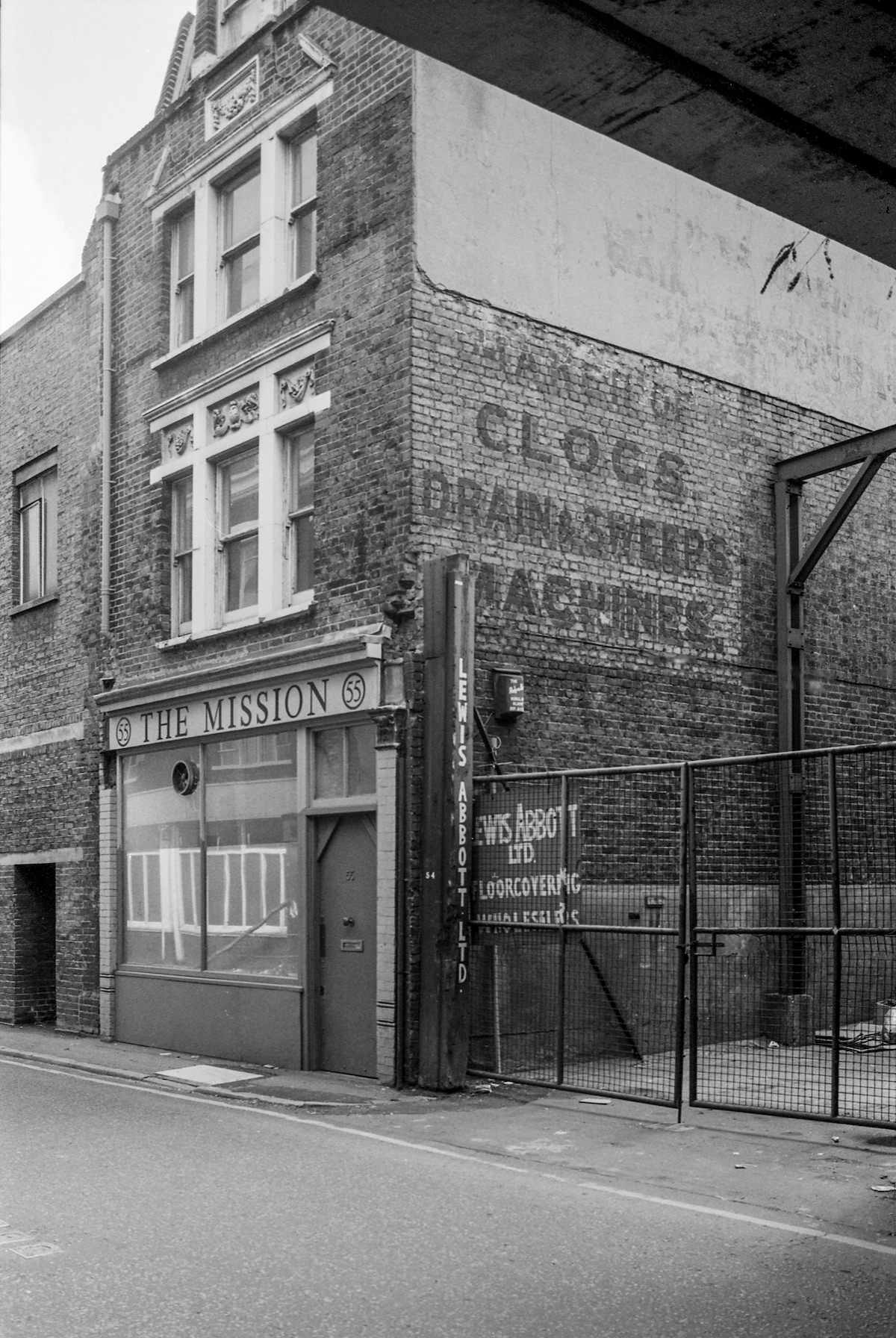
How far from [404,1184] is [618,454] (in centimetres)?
809

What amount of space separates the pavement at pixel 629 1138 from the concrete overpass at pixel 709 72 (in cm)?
503

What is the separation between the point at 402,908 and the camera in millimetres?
12406

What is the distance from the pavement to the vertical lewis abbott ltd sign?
66 centimetres

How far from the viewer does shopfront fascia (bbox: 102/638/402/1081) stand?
42.2 feet

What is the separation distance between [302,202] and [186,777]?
19.7 ft

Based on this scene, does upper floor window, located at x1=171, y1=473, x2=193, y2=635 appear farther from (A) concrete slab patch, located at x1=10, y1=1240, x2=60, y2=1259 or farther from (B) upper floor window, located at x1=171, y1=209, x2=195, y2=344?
(A) concrete slab patch, located at x1=10, y1=1240, x2=60, y2=1259

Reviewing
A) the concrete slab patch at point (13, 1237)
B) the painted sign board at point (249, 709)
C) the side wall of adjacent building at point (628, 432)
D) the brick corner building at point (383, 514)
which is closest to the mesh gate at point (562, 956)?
the brick corner building at point (383, 514)

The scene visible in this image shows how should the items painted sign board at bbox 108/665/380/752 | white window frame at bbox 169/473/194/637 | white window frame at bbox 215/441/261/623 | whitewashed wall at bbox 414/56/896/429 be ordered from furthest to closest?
white window frame at bbox 169/473/194/637
white window frame at bbox 215/441/261/623
whitewashed wall at bbox 414/56/896/429
painted sign board at bbox 108/665/380/752

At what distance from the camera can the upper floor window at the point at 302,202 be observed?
47.1ft

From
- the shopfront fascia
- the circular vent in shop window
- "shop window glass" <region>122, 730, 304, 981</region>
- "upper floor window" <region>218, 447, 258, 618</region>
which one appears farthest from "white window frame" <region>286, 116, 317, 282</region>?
the circular vent in shop window

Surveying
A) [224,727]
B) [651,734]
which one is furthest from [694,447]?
[224,727]

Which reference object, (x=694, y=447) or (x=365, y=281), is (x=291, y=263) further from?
(x=694, y=447)

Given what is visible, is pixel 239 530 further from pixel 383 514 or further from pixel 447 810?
pixel 447 810

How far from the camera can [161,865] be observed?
51.6 ft
